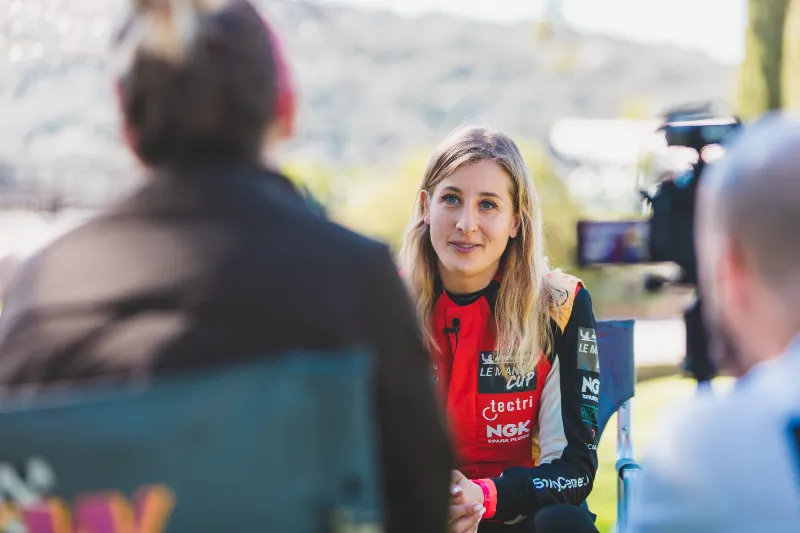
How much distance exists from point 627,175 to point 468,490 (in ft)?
44.6

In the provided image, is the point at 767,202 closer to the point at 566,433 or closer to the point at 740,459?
the point at 740,459

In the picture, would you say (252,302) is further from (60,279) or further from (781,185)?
(781,185)

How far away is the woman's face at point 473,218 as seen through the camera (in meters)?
2.57

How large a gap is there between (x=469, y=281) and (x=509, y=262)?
128 mm

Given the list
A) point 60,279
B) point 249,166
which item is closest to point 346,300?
point 249,166

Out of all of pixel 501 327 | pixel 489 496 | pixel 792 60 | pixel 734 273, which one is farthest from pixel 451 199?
pixel 792 60

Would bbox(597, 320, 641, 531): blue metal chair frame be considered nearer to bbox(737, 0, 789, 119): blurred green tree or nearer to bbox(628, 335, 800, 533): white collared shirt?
bbox(628, 335, 800, 533): white collared shirt

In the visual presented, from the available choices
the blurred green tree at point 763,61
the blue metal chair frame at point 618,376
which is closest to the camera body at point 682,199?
the blue metal chair frame at point 618,376

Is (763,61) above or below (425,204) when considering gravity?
above

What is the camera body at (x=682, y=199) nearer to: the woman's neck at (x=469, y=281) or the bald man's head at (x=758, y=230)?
the bald man's head at (x=758, y=230)

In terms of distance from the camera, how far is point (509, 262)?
2645 mm

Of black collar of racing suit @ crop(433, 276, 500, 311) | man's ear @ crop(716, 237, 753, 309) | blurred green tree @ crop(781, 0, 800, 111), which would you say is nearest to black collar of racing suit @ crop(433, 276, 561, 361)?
black collar of racing suit @ crop(433, 276, 500, 311)

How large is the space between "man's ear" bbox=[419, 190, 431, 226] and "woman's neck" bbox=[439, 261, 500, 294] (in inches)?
6.8

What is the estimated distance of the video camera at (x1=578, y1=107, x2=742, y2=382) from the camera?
1.77 meters
